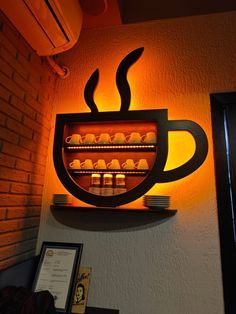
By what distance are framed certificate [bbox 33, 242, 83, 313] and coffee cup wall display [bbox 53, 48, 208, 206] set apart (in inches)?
14.4

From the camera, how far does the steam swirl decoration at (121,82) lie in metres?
1.78

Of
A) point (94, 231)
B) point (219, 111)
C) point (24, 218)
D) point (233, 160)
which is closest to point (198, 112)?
point (219, 111)

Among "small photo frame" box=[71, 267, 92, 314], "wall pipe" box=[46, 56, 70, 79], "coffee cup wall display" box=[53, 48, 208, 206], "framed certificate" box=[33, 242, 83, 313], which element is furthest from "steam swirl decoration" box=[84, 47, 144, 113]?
"small photo frame" box=[71, 267, 92, 314]

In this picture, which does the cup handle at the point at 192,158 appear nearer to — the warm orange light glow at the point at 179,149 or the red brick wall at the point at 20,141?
the warm orange light glow at the point at 179,149

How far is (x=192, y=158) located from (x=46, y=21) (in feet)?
4.16

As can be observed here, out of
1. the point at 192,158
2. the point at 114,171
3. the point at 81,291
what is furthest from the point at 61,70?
the point at 81,291

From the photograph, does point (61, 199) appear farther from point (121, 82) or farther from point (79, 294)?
point (121, 82)

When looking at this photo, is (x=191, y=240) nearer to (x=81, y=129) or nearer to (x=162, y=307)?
(x=162, y=307)

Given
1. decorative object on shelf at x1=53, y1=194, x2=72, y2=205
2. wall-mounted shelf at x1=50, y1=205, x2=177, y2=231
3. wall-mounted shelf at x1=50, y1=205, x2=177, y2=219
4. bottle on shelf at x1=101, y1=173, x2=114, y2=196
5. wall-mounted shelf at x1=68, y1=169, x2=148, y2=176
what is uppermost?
wall-mounted shelf at x1=68, y1=169, x2=148, y2=176

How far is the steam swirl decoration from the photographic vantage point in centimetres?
178

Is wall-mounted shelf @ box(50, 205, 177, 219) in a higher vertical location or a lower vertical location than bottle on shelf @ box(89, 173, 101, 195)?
lower

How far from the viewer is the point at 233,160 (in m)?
1.58

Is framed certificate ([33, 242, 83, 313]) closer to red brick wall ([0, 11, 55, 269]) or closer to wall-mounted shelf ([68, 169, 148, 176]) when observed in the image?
red brick wall ([0, 11, 55, 269])

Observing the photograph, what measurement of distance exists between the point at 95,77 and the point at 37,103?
52 cm
